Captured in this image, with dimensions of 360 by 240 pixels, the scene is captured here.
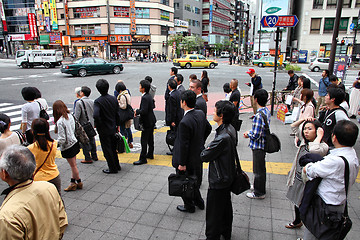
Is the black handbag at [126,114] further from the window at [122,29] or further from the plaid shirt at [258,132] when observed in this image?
the window at [122,29]

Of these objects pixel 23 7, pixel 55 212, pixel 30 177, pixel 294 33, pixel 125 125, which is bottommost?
pixel 125 125

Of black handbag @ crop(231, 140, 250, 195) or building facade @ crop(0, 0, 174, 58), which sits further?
building facade @ crop(0, 0, 174, 58)

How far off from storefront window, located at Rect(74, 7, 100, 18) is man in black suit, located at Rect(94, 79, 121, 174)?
174 ft

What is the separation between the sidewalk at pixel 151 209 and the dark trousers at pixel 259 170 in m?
0.20

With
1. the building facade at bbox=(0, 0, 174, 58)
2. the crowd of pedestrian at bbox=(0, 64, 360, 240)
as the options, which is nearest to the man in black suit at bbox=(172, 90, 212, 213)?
the crowd of pedestrian at bbox=(0, 64, 360, 240)

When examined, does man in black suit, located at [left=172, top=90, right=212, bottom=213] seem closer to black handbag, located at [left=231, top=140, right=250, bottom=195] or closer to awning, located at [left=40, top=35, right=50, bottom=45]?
black handbag, located at [left=231, top=140, right=250, bottom=195]

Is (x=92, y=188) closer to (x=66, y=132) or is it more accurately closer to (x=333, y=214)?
(x=66, y=132)

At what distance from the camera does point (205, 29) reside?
Result: 266ft

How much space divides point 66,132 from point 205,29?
3253 inches

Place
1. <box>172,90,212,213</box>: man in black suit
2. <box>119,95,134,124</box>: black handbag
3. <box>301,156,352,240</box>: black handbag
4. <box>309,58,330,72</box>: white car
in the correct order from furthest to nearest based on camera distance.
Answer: <box>309,58,330,72</box>: white car
<box>119,95,134,124</box>: black handbag
<box>172,90,212,213</box>: man in black suit
<box>301,156,352,240</box>: black handbag

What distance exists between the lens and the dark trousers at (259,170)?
4152 mm

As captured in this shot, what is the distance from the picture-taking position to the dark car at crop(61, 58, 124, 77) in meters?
21.3

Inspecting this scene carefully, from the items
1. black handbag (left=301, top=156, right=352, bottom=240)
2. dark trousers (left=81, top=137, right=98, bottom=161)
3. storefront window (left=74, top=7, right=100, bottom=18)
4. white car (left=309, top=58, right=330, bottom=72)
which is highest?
storefront window (left=74, top=7, right=100, bottom=18)

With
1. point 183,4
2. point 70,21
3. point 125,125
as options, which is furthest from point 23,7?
point 125,125
